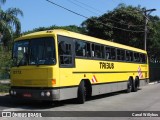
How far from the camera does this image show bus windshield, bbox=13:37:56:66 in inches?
569

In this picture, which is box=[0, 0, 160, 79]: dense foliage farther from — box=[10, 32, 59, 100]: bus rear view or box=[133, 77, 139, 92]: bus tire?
box=[10, 32, 59, 100]: bus rear view

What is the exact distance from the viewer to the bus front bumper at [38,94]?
14.0 m

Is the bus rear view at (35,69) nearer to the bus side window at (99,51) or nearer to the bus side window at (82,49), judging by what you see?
the bus side window at (82,49)

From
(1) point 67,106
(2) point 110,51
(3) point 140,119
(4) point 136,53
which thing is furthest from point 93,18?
(3) point 140,119

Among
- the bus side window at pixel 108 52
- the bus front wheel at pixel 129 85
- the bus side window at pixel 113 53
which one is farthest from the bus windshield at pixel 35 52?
the bus front wheel at pixel 129 85

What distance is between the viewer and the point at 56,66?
14281 millimetres

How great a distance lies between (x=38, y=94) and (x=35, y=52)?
1.71 metres

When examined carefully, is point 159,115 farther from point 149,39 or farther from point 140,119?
point 149,39

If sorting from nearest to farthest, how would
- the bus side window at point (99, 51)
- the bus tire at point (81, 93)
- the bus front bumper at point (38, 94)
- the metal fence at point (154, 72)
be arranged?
the bus front bumper at point (38, 94) → the bus tire at point (81, 93) → the bus side window at point (99, 51) → the metal fence at point (154, 72)

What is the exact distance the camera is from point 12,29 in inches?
1011

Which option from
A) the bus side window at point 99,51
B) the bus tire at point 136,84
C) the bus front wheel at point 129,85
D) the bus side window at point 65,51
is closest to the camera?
the bus side window at point 65,51

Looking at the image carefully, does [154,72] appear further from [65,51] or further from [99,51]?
[65,51]

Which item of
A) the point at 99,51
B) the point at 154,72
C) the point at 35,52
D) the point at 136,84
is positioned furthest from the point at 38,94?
the point at 154,72

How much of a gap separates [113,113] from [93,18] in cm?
3292
